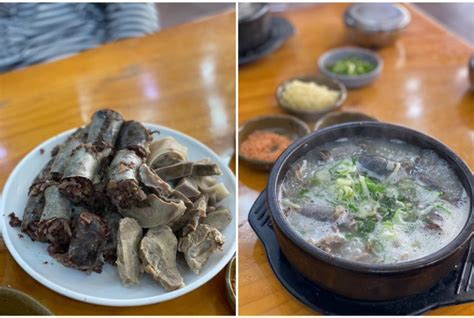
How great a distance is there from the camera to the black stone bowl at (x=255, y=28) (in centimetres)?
201

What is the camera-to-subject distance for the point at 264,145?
1625 mm

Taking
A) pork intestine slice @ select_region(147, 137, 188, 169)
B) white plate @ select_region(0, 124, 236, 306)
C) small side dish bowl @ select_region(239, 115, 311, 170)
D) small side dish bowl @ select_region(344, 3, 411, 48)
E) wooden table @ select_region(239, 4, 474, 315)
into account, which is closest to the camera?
white plate @ select_region(0, 124, 236, 306)

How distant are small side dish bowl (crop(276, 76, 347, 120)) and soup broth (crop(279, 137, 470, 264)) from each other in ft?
1.44

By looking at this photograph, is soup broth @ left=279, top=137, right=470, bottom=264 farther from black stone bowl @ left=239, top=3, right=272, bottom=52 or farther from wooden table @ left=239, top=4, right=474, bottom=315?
black stone bowl @ left=239, top=3, right=272, bottom=52

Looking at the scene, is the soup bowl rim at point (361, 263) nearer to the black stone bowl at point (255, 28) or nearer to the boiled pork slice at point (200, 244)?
the boiled pork slice at point (200, 244)

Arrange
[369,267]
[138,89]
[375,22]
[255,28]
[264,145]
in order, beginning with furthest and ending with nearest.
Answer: [375,22] → [255,28] → [138,89] → [264,145] → [369,267]

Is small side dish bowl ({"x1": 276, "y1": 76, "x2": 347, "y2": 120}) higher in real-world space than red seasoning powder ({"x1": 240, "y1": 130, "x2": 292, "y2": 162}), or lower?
higher

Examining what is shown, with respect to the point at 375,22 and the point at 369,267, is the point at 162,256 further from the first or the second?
the point at 375,22

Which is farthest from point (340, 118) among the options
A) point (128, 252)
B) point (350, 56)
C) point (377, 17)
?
point (128, 252)

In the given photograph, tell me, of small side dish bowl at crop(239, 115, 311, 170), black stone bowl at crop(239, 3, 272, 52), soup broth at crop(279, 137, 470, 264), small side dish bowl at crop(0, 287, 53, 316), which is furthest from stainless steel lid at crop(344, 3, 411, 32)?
small side dish bowl at crop(0, 287, 53, 316)

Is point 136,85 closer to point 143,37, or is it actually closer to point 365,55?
point 143,37

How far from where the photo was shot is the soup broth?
3.60 feet

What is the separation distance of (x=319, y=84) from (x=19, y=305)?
1.23m

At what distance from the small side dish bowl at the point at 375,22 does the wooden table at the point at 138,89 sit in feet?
1.54
